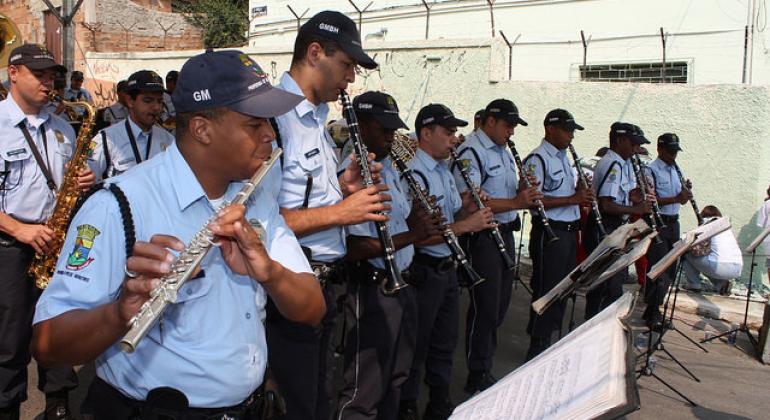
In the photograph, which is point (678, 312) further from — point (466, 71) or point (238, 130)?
point (238, 130)

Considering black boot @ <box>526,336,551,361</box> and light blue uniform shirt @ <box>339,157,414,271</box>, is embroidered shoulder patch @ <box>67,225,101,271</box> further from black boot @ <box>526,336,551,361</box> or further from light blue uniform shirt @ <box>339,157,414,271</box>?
black boot @ <box>526,336,551,361</box>

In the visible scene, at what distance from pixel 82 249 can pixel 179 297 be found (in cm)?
29

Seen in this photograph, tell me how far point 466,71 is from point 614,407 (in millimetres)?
9964

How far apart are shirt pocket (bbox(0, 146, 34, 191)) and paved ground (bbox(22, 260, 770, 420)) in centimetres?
161

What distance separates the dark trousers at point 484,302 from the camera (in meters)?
5.36

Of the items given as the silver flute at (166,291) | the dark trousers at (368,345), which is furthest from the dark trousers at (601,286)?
the silver flute at (166,291)

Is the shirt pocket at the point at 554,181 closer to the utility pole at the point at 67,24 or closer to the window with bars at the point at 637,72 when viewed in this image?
the window with bars at the point at 637,72

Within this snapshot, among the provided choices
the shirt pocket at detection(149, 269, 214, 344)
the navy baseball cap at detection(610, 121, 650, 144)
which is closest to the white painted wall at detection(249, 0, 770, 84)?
the navy baseball cap at detection(610, 121, 650, 144)

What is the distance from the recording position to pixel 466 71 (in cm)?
1088

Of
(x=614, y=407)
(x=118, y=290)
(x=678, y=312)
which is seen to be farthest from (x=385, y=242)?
(x=678, y=312)

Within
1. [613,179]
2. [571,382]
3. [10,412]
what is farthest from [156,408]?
[613,179]

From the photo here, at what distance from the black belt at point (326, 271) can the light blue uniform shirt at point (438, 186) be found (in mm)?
1131

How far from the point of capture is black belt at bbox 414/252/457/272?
15.2ft

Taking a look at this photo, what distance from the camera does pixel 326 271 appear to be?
11.0 ft
